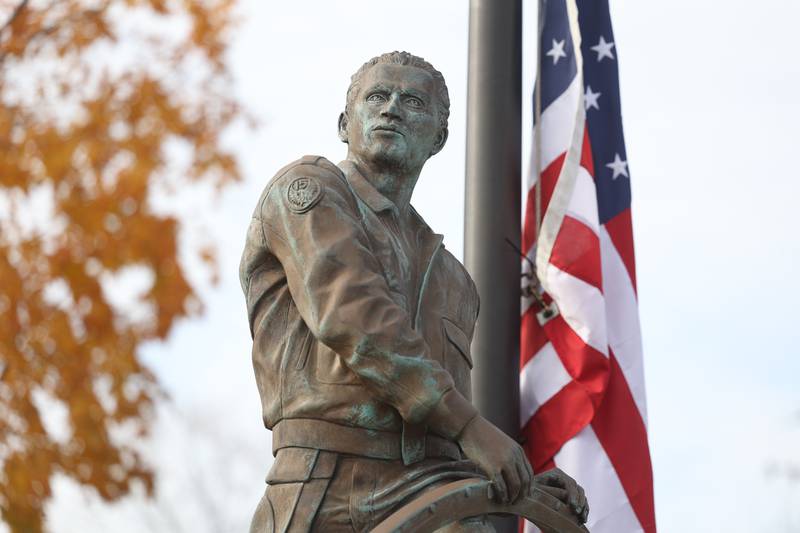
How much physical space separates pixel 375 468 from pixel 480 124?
3000 millimetres

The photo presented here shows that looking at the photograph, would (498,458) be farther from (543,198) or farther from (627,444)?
(543,198)

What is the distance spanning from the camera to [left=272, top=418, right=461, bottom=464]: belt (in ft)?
13.1

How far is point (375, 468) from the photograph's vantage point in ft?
13.2

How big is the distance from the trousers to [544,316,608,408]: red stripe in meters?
2.77

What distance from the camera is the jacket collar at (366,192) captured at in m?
4.34

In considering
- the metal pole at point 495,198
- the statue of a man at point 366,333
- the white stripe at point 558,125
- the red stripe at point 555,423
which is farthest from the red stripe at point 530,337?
the statue of a man at point 366,333

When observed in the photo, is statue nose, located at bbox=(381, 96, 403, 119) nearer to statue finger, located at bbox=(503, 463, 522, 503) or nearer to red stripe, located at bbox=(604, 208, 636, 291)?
statue finger, located at bbox=(503, 463, 522, 503)

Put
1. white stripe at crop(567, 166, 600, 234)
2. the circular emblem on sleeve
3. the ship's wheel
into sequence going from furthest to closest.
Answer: white stripe at crop(567, 166, 600, 234), the circular emblem on sleeve, the ship's wheel

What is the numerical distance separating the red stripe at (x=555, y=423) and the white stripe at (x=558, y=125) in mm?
1108

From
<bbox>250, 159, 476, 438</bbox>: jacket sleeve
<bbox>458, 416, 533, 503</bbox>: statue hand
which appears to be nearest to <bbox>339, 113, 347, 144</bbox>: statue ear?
<bbox>250, 159, 476, 438</bbox>: jacket sleeve

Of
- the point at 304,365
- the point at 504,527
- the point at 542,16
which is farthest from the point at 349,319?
the point at 542,16

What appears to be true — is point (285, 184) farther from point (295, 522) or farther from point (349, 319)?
point (295, 522)

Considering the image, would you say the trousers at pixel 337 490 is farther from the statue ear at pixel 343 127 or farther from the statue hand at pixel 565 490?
the statue ear at pixel 343 127

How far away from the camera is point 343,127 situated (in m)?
4.56
